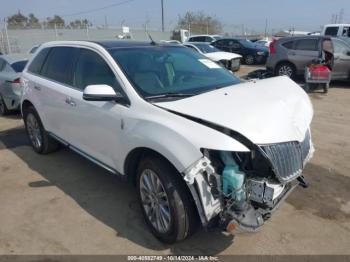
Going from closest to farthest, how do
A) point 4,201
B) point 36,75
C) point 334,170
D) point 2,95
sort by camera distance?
1. point 4,201
2. point 334,170
3. point 36,75
4. point 2,95

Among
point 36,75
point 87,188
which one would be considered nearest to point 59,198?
point 87,188

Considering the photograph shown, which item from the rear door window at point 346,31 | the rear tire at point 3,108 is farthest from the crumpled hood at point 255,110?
the rear door window at point 346,31

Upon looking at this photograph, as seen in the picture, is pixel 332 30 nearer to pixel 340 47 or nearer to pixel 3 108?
pixel 340 47

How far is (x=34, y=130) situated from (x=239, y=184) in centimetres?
414

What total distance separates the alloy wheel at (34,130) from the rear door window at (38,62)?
72 centimetres

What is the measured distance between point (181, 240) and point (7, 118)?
22.6 ft

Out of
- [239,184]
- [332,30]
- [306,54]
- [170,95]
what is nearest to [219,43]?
[332,30]

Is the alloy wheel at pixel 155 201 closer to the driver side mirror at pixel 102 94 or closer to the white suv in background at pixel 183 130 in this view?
the white suv in background at pixel 183 130

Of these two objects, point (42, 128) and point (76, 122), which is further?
point (42, 128)

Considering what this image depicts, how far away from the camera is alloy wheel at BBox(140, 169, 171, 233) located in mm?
3186

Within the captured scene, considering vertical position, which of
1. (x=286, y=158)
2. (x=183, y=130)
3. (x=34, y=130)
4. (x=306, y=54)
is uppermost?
(x=183, y=130)

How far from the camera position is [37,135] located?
18.9 ft

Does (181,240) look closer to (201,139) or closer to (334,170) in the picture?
(201,139)

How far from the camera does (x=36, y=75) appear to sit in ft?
17.8
